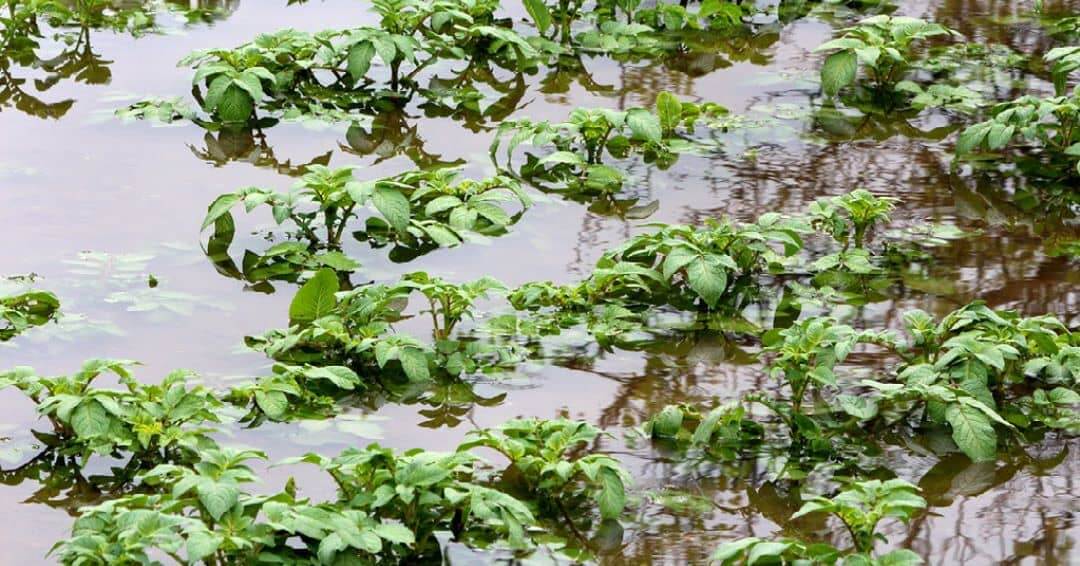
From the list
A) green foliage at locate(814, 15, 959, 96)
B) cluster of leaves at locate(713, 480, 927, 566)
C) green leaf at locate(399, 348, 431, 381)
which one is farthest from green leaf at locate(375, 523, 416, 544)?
green foliage at locate(814, 15, 959, 96)

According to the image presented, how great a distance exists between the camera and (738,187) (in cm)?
592

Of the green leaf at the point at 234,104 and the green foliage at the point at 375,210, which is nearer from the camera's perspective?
the green foliage at the point at 375,210

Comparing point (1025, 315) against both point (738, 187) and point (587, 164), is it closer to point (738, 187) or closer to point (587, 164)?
point (738, 187)

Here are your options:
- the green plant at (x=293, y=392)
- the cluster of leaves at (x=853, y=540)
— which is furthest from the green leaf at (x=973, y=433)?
the green plant at (x=293, y=392)

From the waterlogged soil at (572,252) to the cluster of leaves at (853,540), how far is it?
0.91ft

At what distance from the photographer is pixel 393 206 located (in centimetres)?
513

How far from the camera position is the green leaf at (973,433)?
403 centimetres

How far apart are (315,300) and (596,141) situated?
172 cm

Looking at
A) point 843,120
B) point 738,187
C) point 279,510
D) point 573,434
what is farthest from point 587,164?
point 279,510

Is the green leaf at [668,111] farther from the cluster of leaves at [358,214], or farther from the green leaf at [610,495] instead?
the green leaf at [610,495]

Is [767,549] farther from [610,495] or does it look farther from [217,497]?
[217,497]

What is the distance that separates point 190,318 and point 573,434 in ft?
4.97

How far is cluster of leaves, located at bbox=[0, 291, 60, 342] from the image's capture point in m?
4.65

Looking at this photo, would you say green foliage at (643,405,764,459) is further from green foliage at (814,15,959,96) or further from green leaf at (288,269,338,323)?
green foliage at (814,15,959,96)
